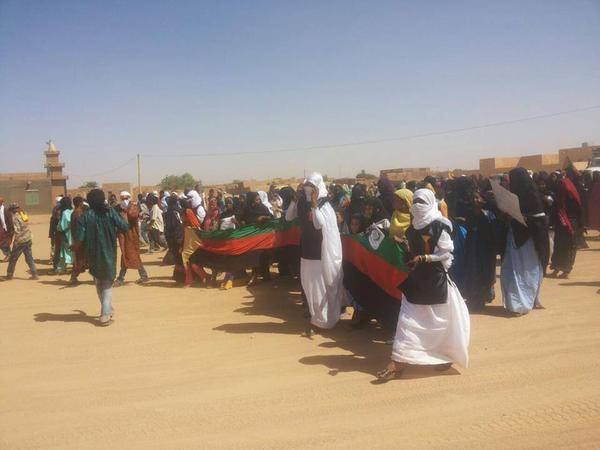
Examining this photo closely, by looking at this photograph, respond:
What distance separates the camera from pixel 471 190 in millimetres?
6957

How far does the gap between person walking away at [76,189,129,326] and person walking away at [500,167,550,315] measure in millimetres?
5285

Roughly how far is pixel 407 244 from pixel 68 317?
524 centimetres

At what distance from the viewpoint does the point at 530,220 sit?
6566 mm

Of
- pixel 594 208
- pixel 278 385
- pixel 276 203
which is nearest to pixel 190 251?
pixel 276 203

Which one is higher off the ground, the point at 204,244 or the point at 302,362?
the point at 204,244

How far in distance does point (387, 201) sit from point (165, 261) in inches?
240

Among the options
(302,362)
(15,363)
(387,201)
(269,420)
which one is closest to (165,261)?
(387,201)

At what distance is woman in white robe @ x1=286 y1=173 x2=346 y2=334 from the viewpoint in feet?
19.2

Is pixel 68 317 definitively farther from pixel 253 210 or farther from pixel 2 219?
pixel 2 219

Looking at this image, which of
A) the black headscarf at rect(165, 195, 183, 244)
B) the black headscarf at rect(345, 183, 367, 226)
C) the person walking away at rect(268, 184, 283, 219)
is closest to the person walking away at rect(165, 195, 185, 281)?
the black headscarf at rect(165, 195, 183, 244)

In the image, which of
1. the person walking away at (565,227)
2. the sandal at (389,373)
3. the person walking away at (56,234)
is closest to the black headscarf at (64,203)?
the person walking away at (56,234)

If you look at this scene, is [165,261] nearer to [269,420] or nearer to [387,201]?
[387,201]

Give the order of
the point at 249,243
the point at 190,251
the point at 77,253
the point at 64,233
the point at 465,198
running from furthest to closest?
the point at 64,233
the point at 77,253
the point at 190,251
the point at 249,243
the point at 465,198

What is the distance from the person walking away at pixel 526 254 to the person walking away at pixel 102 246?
5.29m
